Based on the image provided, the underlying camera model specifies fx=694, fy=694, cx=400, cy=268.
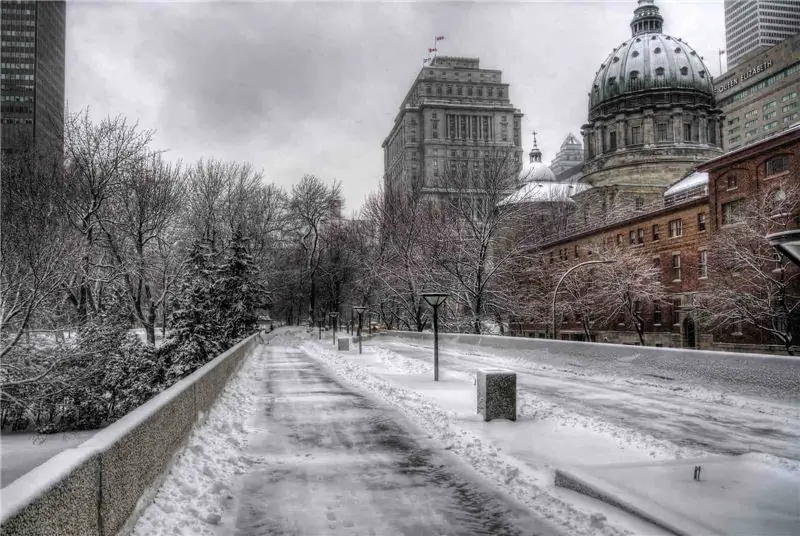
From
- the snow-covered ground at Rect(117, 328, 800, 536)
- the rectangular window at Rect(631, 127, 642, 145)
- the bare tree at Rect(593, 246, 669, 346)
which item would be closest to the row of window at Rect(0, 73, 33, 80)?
the snow-covered ground at Rect(117, 328, 800, 536)

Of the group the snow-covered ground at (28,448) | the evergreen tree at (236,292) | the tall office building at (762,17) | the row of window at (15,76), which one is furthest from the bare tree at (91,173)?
the tall office building at (762,17)

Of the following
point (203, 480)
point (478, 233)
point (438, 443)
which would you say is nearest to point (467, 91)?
point (478, 233)

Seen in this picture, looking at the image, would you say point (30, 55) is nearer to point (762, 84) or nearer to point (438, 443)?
point (438, 443)

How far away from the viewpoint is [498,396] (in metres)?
12.3

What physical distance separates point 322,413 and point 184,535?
24.2ft

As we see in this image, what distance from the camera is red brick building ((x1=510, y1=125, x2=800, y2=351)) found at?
142 ft

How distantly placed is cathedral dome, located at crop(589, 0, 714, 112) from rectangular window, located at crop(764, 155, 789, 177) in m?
65.7

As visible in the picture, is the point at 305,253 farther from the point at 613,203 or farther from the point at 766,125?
the point at 766,125

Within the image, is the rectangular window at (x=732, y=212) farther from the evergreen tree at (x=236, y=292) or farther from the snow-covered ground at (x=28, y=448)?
the snow-covered ground at (x=28, y=448)

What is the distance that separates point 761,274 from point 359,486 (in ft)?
116

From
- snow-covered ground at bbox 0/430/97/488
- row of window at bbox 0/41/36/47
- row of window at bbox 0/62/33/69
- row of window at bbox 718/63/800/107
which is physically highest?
row of window at bbox 718/63/800/107

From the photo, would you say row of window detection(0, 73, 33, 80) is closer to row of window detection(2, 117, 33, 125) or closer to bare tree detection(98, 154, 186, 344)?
row of window detection(2, 117, 33, 125)

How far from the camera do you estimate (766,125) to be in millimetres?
133375

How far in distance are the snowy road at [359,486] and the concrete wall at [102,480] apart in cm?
102
